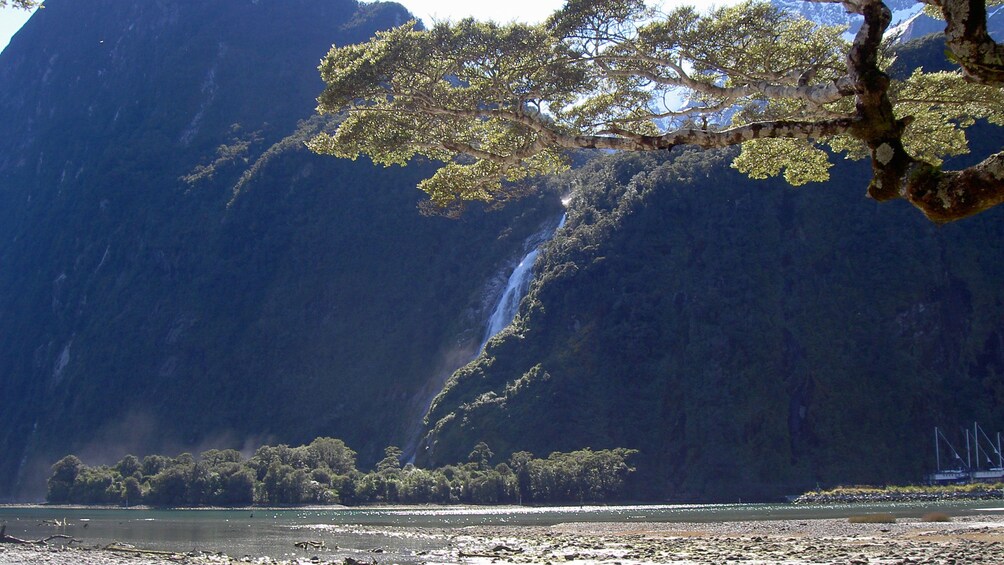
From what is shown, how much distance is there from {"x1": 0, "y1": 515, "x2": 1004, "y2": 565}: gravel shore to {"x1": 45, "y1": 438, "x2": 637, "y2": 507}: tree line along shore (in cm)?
3803

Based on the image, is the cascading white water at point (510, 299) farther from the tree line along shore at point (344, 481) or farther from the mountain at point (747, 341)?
the tree line along shore at point (344, 481)

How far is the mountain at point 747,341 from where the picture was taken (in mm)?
86688

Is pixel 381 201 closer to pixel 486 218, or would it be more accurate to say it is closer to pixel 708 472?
pixel 486 218

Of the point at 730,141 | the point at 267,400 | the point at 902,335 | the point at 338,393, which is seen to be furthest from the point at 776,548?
the point at 267,400

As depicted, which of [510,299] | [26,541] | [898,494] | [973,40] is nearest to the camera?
[973,40]

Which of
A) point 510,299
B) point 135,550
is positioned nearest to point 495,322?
point 510,299

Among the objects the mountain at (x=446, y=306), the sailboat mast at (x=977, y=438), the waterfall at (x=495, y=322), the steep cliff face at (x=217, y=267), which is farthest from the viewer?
the steep cliff face at (x=217, y=267)

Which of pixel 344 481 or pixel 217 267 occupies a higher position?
pixel 217 267

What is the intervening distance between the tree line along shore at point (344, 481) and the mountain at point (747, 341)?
6394mm

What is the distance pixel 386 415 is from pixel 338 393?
962cm

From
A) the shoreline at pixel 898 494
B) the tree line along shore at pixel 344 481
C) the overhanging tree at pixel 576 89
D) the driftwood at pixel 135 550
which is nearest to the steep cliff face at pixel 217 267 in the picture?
the tree line along shore at pixel 344 481

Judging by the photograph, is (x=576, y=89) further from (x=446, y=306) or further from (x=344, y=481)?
(x=446, y=306)

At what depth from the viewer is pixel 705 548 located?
24.1 meters

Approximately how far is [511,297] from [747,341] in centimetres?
2802
